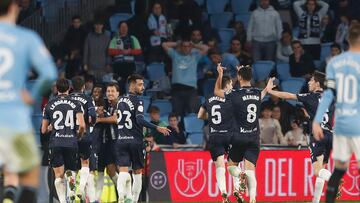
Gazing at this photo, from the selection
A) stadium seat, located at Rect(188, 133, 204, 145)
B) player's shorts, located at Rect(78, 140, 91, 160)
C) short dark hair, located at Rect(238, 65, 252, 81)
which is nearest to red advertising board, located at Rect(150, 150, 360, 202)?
stadium seat, located at Rect(188, 133, 204, 145)

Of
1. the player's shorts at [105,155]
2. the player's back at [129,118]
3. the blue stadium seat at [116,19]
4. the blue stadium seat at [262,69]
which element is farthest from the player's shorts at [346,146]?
the blue stadium seat at [116,19]

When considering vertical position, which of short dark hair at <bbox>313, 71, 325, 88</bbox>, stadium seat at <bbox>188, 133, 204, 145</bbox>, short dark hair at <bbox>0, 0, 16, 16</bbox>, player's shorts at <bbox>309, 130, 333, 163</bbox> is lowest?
stadium seat at <bbox>188, 133, 204, 145</bbox>

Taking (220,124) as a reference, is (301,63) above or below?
above

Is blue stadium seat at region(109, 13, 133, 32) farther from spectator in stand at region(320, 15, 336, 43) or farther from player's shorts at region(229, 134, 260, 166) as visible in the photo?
player's shorts at region(229, 134, 260, 166)

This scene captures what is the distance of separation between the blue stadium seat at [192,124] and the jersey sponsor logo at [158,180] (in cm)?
185

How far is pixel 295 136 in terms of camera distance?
68.0 ft

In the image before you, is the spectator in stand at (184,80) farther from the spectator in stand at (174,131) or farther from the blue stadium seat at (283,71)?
the blue stadium seat at (283,71)

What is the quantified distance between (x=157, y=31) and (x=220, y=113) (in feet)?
22.2

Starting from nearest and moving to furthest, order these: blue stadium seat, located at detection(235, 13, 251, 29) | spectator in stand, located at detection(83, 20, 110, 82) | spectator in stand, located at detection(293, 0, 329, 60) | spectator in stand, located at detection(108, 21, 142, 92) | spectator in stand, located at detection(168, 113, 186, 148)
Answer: spectator in stand, located at detection(168, 113, 186, 148)
spectator in stand, located at detection(108, 21, 142, 92)
spectator in stand, located at detection(83, 20, 110, 82)
spectator in stand, located at detection(293, 0, 329, 60)
blue stadium seat, located at detection(235, 13, 251, 29)

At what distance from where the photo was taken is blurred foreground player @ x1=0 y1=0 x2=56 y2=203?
9477mm

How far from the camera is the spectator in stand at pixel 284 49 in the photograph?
77.6 ft

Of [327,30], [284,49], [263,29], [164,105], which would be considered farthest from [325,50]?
[164,105]

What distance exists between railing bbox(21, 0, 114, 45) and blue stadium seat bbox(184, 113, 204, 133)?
403cm

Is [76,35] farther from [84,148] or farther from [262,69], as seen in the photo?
[84,148]
